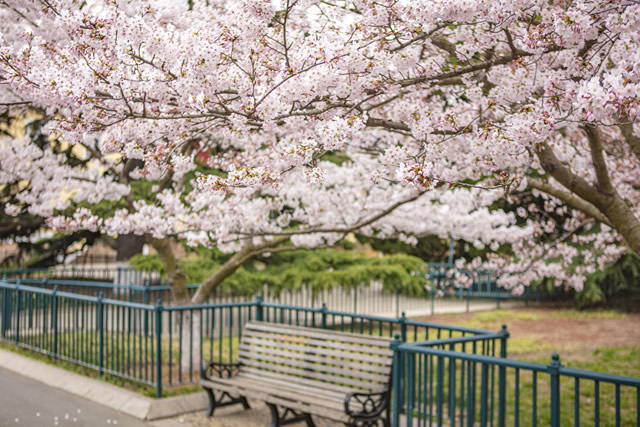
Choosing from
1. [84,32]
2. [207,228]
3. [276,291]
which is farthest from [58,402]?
[276,291]

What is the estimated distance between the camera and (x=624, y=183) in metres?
9.38

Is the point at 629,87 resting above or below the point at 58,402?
above

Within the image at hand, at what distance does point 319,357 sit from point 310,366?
0.15 meters

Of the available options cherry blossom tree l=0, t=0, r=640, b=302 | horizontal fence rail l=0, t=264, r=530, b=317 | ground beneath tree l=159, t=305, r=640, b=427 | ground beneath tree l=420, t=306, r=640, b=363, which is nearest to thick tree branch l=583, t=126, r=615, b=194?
cherry blossom tree l=0, t=0, r=640, b=302

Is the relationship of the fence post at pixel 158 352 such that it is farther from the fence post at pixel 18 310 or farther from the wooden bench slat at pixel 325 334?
the fence post at pixel 18 310

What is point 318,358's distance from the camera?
721 centimetres

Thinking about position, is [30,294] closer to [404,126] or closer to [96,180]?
[96,180]

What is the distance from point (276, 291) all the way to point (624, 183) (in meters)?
7.77

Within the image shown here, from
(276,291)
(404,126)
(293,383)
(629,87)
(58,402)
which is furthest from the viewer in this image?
(276,291)

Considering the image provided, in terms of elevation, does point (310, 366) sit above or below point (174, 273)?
below

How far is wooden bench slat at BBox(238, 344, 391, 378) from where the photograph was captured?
647 cm

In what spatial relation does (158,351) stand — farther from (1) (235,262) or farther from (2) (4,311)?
(2) (4,311)

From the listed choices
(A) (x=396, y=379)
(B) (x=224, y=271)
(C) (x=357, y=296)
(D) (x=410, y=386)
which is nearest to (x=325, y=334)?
(A) (x=396, y=379)

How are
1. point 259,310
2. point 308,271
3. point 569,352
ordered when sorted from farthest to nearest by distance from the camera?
point 308,271 → point 569,352 → point 259,310
